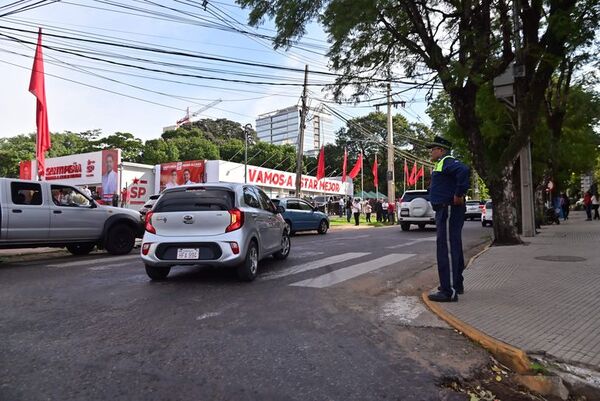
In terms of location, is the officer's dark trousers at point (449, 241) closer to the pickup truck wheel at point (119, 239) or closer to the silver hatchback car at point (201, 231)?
the silver hatchback car at point (201, 231)

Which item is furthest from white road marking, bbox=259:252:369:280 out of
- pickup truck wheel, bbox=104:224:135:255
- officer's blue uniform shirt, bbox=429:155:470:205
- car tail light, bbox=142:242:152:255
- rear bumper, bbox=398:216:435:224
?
rear bumper, bbox=398:216:435:224

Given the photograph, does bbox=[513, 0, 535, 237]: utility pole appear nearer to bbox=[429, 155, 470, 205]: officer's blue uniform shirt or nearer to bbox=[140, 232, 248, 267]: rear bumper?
bbox=[429, 155, 470, 205]: officer's blue uniform shirt

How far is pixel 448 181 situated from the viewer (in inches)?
230

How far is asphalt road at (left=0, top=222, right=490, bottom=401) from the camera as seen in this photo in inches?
133

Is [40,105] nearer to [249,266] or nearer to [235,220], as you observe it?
[235,220]

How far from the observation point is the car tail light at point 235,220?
716 cm

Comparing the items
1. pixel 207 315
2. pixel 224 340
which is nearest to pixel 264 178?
pixel 207 315

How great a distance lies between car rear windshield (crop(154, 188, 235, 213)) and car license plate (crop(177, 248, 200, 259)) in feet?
2.06

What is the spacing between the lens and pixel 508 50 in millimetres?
12789

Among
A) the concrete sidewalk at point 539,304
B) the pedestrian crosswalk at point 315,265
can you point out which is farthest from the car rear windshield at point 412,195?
the concrete sidewalk at point 539,304

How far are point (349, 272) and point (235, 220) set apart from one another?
2.59 metres

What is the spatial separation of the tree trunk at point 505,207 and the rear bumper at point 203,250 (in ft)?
26.6

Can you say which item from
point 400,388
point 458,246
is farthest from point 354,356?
→ point 458,246

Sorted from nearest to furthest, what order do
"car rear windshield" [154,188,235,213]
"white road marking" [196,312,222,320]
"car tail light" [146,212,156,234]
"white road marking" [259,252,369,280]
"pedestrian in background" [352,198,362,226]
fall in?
"white road marking" [196,312,222,320]
"car rear windshield" [154,188,235,213]
"car tail light" [146,212,156,234]
"white road marking" [259,252,369,280]
"pedestrian in background" [352,198,362,226]
